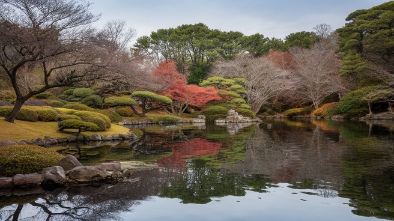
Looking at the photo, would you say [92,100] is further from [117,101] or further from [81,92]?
[117,101]

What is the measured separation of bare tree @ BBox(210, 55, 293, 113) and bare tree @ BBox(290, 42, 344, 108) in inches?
93.7

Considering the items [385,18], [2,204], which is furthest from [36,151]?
[385,18]

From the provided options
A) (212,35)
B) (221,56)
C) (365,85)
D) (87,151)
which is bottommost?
(87,151)

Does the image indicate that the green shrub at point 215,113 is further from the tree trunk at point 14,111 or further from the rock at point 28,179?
the rock at point 28,179

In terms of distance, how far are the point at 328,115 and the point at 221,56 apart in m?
17.6

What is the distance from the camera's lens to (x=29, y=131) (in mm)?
14234

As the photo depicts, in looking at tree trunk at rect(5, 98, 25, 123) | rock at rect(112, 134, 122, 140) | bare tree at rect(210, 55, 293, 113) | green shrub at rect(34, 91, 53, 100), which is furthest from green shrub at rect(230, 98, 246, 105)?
tree trunk at rect(5, 98, 25, 123)

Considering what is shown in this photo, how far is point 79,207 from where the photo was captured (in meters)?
5.88

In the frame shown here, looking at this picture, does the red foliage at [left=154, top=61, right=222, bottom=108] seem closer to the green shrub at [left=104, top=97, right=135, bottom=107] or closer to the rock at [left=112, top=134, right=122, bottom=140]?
the green shrub at [left=104, top=97, right=135, bottom=107]

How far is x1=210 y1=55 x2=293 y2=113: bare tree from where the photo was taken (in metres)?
36.6

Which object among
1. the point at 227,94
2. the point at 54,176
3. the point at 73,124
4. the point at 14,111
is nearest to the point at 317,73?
the point at 227,94

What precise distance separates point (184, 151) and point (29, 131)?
6930 millimetres

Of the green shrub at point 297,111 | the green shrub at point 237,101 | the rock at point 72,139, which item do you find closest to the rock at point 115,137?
the rock at point 72,139

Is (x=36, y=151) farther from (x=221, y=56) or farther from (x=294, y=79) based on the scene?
(x=221, y=56)
